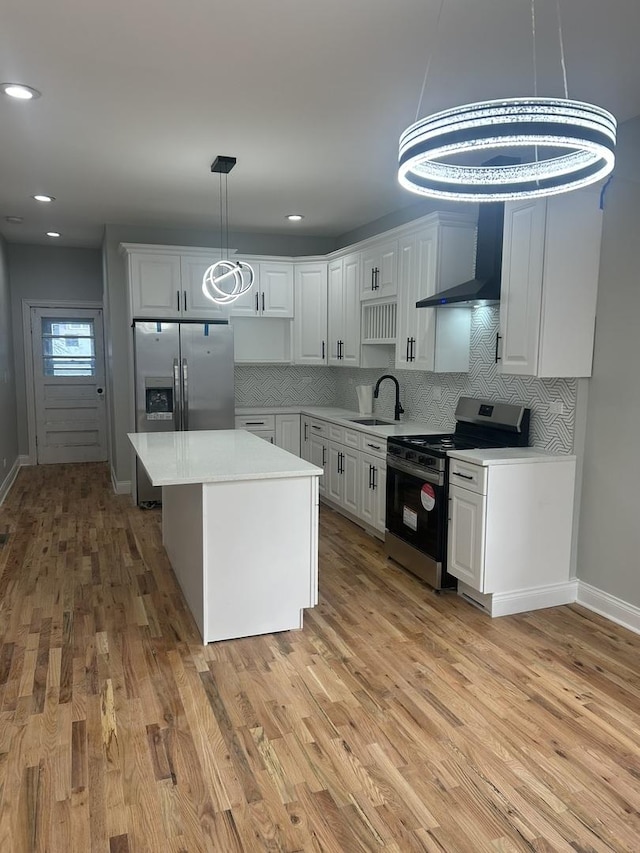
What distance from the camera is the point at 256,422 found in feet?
20.7

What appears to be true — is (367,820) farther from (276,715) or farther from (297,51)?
(297,51)

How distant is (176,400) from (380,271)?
2273 mm

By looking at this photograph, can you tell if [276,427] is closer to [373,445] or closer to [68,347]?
[373,445]

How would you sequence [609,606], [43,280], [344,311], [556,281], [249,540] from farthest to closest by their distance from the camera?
[43,280], [344,311], [609,606], [556,281], [249,540]

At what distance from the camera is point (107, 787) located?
7.03ft

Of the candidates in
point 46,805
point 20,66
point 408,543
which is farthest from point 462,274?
point 46,805

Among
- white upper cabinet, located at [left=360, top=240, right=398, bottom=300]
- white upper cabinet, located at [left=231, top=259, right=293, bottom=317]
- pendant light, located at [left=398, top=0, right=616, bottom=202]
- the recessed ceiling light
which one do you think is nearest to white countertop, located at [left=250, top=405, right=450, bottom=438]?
white upper cabinet, located at [left=231, top=259, right=293, bottom=317]

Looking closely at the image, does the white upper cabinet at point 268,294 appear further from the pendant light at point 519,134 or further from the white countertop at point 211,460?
the pendant light at point 519,134

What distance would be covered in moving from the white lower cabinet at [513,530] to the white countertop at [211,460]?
0.94 meters

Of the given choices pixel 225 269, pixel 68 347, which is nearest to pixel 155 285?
pixel 225 269

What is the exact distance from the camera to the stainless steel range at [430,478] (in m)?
3.81

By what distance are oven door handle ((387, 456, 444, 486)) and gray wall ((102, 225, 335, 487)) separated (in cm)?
295

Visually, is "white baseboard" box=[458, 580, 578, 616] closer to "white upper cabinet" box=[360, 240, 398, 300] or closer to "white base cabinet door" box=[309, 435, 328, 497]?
"white base cabinet door" box=[309, 435, 328, 497]

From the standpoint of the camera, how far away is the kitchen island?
3.15m
